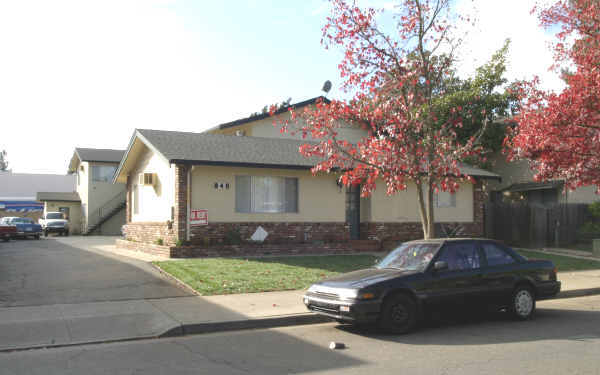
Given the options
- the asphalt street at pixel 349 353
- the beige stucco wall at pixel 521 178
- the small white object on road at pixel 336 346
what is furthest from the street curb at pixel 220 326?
the beige stucco wall at pixel 521 178

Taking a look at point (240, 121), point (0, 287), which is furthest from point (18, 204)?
point (0, 287)

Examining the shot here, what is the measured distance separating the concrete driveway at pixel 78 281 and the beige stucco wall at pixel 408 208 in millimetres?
9142

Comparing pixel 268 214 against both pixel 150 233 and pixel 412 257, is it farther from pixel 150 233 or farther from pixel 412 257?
pixel 412 257

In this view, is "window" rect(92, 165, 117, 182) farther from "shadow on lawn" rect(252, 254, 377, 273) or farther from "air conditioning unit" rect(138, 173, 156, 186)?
"shadow on lawn" rect(252, 254, 377, 273)

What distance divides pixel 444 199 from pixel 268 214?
25.9ft

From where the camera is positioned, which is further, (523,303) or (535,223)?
(535,223)

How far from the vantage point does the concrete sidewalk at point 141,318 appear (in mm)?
7937

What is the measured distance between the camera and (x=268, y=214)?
1823 centimetres

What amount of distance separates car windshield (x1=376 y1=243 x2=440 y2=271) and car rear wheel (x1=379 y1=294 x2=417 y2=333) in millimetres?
697

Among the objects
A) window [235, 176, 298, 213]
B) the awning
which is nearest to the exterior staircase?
the awning

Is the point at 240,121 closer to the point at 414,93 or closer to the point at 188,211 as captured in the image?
the point at 188,211

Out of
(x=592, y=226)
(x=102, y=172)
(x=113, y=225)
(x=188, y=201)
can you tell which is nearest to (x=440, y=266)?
(x=188, y=201)

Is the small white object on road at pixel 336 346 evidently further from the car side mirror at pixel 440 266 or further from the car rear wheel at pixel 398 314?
the car side mirror at pixel 440 266

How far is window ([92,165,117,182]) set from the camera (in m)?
38.6
